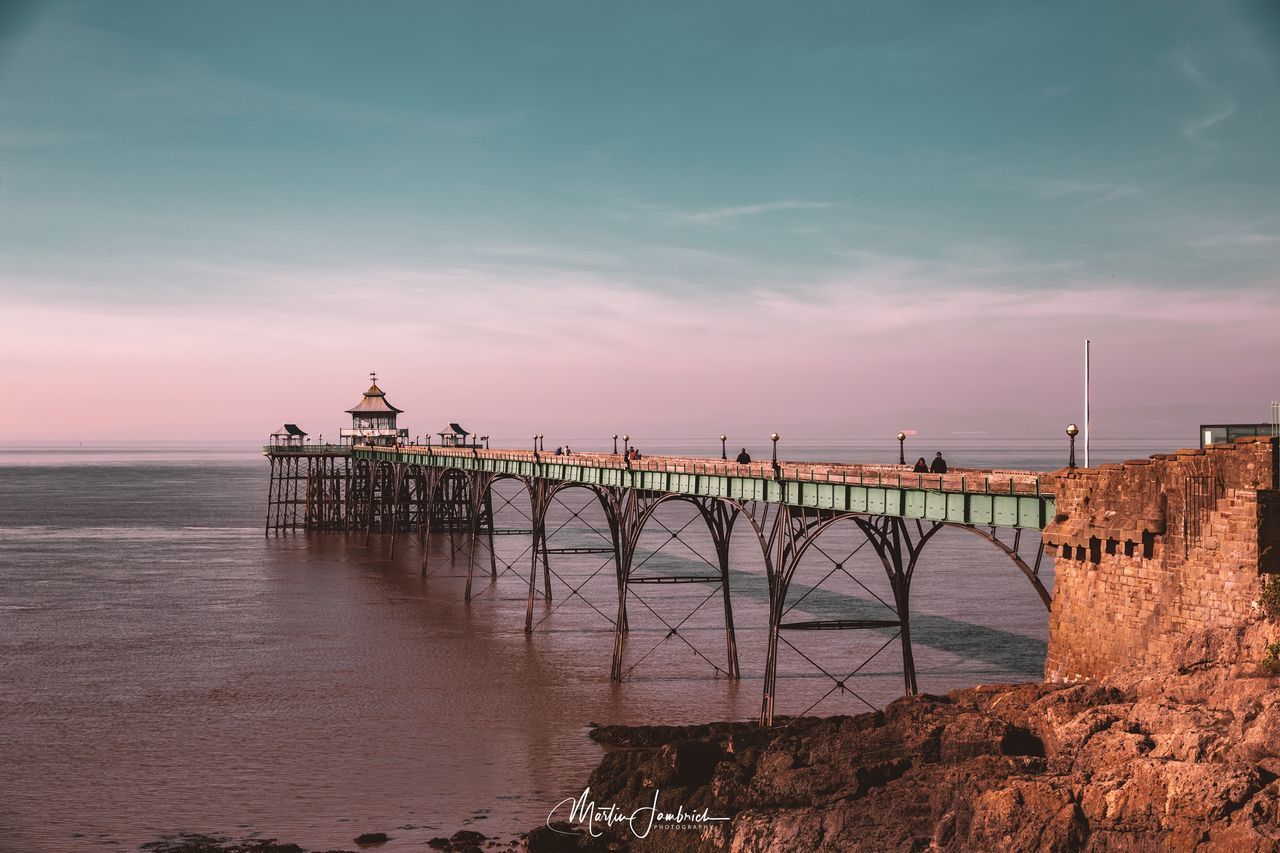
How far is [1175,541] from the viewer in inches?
760

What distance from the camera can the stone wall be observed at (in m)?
18.2

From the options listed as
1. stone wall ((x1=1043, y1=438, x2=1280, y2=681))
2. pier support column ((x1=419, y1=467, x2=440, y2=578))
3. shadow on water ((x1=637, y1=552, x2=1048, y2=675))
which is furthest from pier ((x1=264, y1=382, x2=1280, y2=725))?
pier support column ((x1=419, y1=467, x2=440, y2=578))

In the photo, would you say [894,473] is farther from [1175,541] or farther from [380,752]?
[380,752]

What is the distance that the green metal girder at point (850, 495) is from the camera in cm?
2425

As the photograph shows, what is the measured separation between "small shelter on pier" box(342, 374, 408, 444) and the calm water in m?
32.4

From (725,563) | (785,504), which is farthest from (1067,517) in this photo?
(725,563)

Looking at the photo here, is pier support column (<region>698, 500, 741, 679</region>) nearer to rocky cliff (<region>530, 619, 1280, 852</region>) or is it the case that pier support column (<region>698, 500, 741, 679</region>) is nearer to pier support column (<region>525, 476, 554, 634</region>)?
pier support column (<region>525, 476, 554, 634</region>)

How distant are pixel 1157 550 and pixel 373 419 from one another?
90.6m

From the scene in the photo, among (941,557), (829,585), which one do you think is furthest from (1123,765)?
(941,557)

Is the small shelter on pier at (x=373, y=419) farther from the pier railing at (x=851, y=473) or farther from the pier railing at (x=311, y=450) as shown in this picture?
the pier railing at (x=851, y=473)

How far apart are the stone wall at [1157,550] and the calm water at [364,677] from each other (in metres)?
10.5

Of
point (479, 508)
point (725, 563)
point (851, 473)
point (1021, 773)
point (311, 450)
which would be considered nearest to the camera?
point (1021, 773)

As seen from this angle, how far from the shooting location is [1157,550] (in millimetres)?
19609

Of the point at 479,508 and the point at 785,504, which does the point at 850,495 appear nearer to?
the point at 785,504
